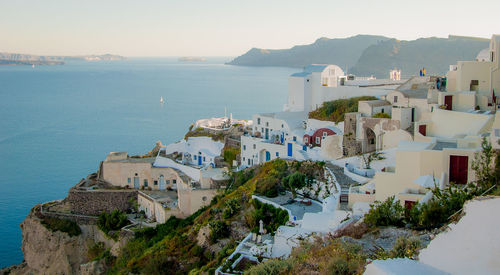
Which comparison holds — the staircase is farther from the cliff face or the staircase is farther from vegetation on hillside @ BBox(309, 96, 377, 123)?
the cliff face

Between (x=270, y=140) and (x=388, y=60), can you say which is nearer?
(x=270, y=140)

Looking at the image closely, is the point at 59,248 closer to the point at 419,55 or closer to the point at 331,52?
the point at 419,55

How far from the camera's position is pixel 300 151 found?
2039 centimetres

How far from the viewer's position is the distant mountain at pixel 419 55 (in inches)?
2805

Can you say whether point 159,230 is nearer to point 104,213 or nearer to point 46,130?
point 104,213

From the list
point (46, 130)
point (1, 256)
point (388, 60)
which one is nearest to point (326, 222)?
point (1, 256)

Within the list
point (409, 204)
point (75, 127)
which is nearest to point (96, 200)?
point (409, 204)

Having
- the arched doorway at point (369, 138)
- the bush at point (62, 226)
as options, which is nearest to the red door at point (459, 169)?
the arched doorway at point (369, 138)

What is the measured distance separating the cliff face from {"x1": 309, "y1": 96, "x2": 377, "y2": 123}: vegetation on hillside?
1107cm

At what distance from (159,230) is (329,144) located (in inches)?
297

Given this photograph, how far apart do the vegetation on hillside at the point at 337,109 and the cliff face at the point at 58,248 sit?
11072 millimetres

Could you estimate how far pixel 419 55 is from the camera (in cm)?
8606

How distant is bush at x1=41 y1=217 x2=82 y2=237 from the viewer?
75.3 feet

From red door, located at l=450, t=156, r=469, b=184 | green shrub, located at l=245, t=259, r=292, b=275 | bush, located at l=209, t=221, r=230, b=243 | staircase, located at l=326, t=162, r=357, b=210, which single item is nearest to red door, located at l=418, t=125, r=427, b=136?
staircase, located at l=326, t=162, r=357, b=210
